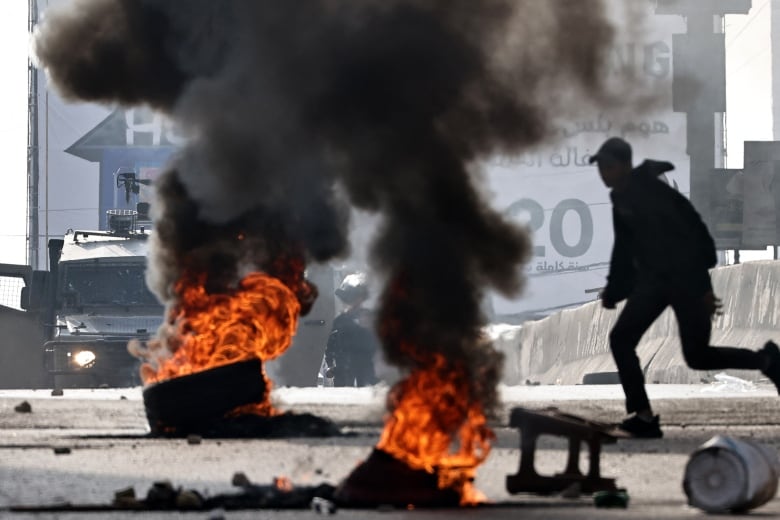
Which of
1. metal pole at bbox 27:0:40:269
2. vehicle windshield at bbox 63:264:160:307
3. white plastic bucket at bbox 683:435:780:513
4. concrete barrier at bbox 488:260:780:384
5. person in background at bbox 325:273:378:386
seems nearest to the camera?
white plastic bucket at bbox 683:435:780:513

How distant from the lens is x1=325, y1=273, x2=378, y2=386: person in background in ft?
88.6

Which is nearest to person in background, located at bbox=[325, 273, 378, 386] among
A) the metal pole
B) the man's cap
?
the man's cap

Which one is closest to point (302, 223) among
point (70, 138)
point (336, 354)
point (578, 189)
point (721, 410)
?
point (721, 410)

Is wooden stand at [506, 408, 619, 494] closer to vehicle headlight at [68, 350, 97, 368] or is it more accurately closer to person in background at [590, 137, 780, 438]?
person in background at [590, 137, 780, 438]

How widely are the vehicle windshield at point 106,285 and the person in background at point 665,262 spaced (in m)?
14.1

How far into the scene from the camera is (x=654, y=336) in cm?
2734

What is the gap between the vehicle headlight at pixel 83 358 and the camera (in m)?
24.6

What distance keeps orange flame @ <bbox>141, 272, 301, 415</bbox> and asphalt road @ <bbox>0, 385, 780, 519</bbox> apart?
660 mm

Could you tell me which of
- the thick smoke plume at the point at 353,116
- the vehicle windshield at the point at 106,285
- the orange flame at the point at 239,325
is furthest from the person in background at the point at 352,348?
the orange flame at the point at 239,325

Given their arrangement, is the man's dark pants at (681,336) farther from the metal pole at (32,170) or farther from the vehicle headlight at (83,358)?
the metal pole at (32,170)

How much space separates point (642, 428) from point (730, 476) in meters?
3.96

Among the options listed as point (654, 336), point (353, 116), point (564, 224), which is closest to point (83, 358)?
point (654, 336)

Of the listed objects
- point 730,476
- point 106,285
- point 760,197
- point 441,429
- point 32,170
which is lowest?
point 730,476

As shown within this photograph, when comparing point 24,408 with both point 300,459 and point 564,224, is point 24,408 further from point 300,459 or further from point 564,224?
point 564,224
